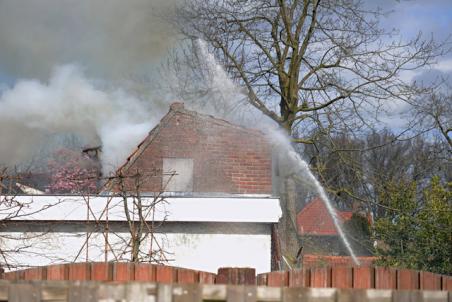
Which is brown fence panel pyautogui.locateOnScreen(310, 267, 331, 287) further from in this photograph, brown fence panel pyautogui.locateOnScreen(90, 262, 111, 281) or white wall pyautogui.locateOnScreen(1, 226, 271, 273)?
white wall pyautogui.locateOnScreen(1, 226, 271, 273)

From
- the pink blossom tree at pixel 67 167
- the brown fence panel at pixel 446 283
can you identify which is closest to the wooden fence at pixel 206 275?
the brown fence panel at pixel 446 283

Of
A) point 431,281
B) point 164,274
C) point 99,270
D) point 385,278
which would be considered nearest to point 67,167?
point 99,270

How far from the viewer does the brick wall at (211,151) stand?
17.1 metres

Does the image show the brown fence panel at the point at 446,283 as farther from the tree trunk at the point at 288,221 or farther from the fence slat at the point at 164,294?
the tree trunk at the point at 288,221

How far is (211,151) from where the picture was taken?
1772cm

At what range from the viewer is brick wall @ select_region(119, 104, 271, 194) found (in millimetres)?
17109

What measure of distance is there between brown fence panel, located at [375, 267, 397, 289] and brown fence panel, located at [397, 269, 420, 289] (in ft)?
0.15

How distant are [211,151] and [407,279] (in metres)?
11.1

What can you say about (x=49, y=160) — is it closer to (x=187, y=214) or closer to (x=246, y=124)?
(x=246, y=124)

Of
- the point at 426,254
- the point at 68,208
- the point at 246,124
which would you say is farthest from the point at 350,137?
the point at 68,208

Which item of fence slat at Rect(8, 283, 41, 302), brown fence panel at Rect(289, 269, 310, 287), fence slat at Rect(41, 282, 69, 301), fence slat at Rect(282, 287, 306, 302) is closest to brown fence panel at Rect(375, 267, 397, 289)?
brown fence panel at Rect(289, 269, 310, 287)

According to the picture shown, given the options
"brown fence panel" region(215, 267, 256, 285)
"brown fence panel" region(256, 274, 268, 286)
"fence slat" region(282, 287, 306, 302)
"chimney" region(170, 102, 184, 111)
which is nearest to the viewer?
"fence slat" region(282, 287, 306, 302)

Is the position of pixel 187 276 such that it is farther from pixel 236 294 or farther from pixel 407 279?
pixel 236 294

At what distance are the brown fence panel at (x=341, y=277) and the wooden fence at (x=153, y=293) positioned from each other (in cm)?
206
